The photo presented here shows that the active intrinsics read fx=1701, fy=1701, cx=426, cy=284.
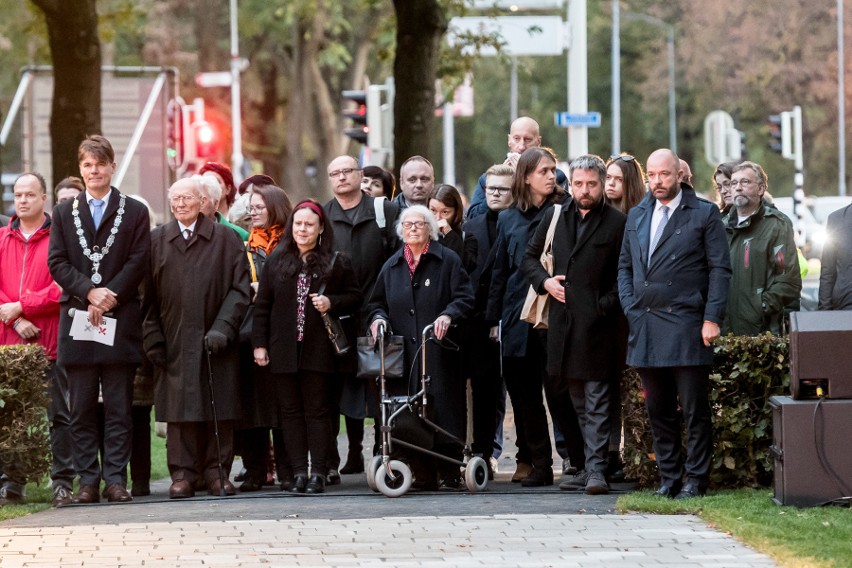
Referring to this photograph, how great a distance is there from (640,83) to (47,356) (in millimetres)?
64453

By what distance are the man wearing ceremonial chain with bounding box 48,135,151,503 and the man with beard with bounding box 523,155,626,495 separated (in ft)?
8.49

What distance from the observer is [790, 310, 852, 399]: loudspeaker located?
9.52 meters

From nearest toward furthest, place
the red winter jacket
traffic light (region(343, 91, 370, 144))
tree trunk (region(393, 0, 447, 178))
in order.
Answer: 1. the red winter jacket
2. tree trunk (region(393, 0, 447, 178))
3. traffic light (region(343, 91, 370, 144))

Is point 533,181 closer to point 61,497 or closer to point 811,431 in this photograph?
point 811,431

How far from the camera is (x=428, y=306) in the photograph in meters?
11.2

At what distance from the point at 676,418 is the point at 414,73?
28.5ft

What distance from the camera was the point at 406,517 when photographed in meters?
9.65

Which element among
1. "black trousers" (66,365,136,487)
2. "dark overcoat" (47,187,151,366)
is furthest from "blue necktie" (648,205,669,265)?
"black trousers" (66,365,136,487)

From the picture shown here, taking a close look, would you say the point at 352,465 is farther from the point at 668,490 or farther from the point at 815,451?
the point at 815,451

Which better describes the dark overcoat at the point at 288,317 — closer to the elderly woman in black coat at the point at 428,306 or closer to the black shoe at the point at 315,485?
the elderly woman in black coat at the point at 428,306

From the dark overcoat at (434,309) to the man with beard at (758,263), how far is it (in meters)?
1.89

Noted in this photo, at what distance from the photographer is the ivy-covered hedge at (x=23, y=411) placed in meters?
10.7

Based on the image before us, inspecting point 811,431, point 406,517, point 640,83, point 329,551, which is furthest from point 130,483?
point 640,83

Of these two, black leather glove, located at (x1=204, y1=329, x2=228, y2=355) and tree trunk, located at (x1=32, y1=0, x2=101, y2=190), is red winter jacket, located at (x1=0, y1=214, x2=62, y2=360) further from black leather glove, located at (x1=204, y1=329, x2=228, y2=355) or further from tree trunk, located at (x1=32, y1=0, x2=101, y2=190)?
tree trunk, located at (x1=32, y1=0, x2=101, y2=190)
